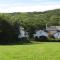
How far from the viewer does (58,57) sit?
19125mm

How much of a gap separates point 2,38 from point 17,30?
6.94m

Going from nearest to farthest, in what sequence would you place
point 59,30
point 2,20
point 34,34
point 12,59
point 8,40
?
point 12,59 < point 8,40 < point 2,20 < point 34,34 < point 59,30

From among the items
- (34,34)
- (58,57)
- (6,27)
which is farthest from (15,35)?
(58,57)

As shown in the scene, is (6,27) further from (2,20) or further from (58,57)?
(58,57)

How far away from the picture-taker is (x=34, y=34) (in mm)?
81312

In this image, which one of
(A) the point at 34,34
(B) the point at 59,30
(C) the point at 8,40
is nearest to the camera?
(C) the point at 8,40

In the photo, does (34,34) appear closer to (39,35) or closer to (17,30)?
(39,35)

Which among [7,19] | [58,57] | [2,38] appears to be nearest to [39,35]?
[7,19]

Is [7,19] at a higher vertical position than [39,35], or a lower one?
higher

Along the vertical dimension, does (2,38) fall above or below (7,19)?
below

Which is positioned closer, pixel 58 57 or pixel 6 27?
pixel 58 57

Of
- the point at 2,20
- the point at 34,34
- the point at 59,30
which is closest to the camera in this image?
the point at 2,20

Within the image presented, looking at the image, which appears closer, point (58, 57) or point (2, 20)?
point (58, 57)

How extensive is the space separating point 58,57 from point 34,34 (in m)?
62.2
